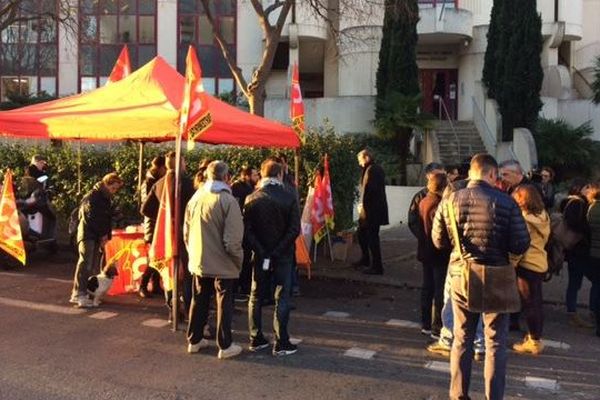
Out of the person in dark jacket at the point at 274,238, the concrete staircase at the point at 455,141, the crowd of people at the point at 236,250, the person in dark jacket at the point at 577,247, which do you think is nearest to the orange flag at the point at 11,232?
the crowd of people at the point at 236,250

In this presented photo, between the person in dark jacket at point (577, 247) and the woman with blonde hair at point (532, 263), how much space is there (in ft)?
3.01

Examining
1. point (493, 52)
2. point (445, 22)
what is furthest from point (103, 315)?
point (445, 22)

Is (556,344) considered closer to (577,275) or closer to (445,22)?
(577,275)

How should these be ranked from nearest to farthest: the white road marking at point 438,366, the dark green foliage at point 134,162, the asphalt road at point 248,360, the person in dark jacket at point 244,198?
the asphalt road at point 248,360 → the white road marking at point 438,366 → the person in dark jacket at point 244,198 → the dark green foliage at point 134,162

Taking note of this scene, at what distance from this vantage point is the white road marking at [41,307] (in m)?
7.59

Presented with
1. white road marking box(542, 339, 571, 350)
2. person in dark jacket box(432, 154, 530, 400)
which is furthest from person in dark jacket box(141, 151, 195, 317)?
white road marking box(542, 339, 571, 350)

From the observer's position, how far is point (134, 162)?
1206 cm

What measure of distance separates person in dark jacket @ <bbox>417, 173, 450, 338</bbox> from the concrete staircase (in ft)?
43.4

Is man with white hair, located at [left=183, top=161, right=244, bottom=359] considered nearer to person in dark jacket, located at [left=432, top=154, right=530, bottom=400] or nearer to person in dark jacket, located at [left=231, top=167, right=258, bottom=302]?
person in dark jacket, located at [left=231, top=167, right=258, bottom=302]

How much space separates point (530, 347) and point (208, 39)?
25670mm

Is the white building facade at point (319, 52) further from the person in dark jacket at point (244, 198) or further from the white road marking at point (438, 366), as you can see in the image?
the white road marking at point (438, 366)

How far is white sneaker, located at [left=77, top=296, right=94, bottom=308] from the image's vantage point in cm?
773

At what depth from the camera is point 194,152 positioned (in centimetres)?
1200

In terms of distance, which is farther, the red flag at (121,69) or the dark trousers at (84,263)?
the red flag at (121,69)
